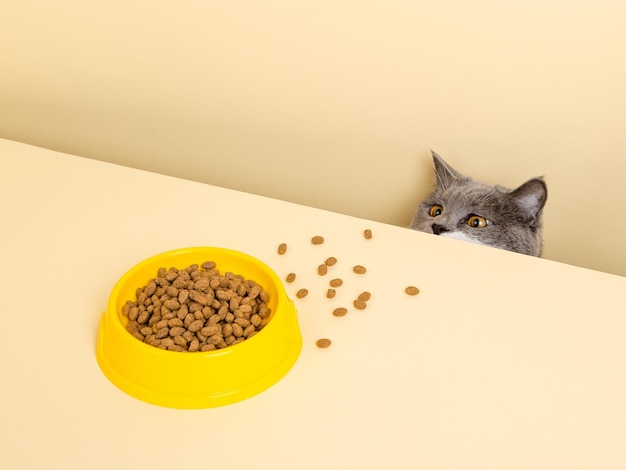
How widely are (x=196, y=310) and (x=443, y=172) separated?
0.61 metres

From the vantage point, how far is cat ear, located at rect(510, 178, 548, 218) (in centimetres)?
118

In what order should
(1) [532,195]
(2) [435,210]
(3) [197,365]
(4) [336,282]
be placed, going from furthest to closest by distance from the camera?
(2) [435,210] < (1) [532,195] < (4) [336,282] < (3) [197,365]

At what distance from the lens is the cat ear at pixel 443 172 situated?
129 centimetres

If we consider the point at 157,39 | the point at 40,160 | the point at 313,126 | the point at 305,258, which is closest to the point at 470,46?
the point at 313,126

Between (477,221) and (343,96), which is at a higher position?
(343,96)

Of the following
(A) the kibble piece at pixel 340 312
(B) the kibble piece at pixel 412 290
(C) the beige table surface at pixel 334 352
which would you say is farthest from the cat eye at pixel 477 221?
(A) the kibble piece at pixel 340 312

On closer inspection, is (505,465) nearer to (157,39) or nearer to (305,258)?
(305,258)

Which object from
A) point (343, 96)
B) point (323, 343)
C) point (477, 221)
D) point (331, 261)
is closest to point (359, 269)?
point (331, 261)

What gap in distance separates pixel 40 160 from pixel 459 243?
0.89m

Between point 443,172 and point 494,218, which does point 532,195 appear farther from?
point 443,172

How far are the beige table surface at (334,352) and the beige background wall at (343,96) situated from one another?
0.82 ft

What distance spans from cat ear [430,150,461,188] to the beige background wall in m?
0.08

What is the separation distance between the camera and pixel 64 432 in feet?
2.61

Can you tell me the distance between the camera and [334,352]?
92cm
